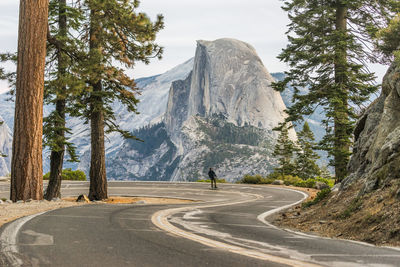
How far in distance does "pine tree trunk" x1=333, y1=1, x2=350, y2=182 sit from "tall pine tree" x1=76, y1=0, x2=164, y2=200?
10.4 metres

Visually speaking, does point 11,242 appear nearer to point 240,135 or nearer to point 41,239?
point 41,239

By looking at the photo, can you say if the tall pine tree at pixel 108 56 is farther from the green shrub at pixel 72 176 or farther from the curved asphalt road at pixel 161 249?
the green shrub at pixel 72 176

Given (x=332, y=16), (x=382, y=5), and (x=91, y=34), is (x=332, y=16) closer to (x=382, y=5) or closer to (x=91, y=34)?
(x=382, y=5)

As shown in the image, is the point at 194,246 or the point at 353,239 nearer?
the point at 194,246

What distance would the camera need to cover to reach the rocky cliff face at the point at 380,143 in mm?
7441

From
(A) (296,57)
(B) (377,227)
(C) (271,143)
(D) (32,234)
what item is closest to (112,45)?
(A) (296,57)

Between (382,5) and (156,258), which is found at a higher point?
(382,5)

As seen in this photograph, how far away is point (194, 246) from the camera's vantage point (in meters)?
4.19

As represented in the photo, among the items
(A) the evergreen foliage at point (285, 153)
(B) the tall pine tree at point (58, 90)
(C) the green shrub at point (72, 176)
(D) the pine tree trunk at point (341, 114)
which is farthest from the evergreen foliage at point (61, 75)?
(A) the evergreen foliage at point (285, 153)

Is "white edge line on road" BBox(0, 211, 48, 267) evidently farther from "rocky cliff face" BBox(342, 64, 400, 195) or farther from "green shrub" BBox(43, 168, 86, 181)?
"green shrub" BBox(43, 168, 86, 181)

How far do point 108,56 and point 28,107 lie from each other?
5742mm

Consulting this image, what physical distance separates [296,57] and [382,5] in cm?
612

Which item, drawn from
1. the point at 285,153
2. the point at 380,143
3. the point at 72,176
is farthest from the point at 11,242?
the point at 285,153

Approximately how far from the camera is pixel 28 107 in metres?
12.1
